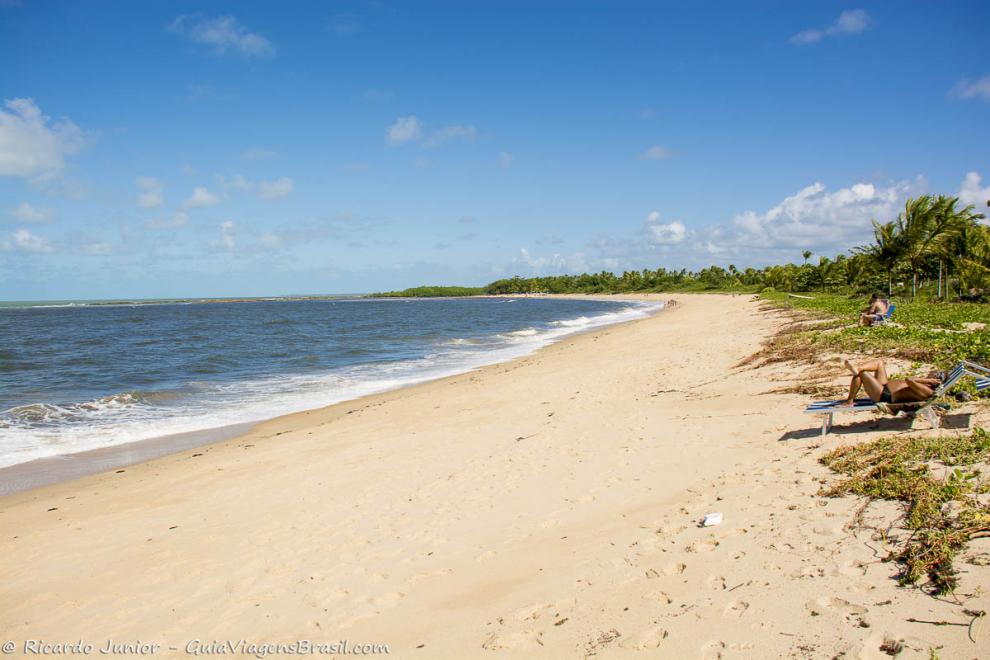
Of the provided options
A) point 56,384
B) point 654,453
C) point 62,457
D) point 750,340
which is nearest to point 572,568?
point 654,453

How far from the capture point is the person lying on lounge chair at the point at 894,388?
20.6 feet

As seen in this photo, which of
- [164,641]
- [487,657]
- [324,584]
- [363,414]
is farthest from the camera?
[363,414]

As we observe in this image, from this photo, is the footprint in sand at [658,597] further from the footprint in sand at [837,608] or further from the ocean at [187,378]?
the ocean at [187,378]

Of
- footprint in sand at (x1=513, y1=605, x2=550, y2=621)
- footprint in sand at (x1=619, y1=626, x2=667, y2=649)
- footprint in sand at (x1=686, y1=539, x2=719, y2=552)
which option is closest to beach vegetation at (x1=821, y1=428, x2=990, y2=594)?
footprint in sand at (x1=686, y1=539, x2=719, y2=552)

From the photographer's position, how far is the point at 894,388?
643 cm

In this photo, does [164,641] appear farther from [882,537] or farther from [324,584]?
[882,537]

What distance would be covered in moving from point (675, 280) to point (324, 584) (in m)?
128

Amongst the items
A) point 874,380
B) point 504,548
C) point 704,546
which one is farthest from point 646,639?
point 874,380

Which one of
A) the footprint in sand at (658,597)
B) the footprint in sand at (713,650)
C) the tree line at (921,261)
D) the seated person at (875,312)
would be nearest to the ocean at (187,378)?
the footprint in sand at (658,597)

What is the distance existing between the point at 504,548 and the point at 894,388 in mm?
4716

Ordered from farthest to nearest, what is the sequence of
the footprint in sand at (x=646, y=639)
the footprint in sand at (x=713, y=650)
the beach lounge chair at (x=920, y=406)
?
the beach lounge chair at (x=920, y=406), the footprint in sand at (x=646, y=639), the footprint in sand at (x=713, y=650)

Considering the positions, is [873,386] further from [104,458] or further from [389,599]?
[104,458]

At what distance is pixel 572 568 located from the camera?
15.0 ft

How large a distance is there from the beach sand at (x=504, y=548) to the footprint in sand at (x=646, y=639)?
17 mm
